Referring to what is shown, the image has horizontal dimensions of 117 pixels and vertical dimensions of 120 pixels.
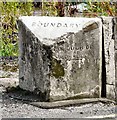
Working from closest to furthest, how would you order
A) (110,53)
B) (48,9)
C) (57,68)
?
(57,68) → (110,53) → (48,9)

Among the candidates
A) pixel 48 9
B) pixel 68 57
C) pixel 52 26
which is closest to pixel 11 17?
pixel 48 9

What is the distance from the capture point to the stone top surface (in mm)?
4484

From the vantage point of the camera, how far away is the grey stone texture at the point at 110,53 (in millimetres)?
4742

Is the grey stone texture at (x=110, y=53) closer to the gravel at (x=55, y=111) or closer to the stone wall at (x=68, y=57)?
the stone wall at (x=68, y=57)

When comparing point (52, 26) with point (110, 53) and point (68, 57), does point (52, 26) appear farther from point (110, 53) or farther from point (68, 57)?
point (110, 53)

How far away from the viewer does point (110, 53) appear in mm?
4762

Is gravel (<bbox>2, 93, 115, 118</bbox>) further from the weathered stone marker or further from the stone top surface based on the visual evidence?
the stone top surface

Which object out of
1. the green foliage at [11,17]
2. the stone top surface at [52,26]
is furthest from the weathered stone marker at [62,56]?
the green foliage at [11,17]

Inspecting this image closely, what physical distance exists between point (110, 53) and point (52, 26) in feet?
2.19

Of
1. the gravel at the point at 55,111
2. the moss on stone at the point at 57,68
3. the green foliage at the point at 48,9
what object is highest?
the green foliage at the point at 48,9

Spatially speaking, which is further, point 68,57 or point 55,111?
point 68,57

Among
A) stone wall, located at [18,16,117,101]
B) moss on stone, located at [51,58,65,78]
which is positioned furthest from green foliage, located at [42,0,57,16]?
moss on stone, located at [51,58,65,78]

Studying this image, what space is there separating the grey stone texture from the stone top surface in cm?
16

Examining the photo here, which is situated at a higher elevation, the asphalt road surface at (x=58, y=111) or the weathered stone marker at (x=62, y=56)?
the weathered stone marker at (x=62, y=56)
